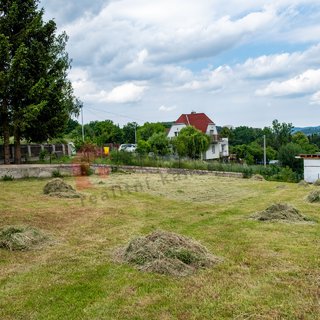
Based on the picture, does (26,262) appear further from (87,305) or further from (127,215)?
(127,215)

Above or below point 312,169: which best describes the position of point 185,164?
above

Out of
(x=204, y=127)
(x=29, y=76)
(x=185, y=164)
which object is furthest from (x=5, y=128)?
(x=204, y=127)

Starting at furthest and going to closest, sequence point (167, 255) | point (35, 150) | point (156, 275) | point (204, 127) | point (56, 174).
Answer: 1. point (204, 127)
2. point (35, 150)
3. point (56, 174)
4. point (167, 255)
5. point (156, 275)

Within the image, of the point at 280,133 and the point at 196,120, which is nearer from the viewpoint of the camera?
the point at 196,120

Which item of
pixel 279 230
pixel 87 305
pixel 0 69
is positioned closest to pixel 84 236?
pixel 87 305

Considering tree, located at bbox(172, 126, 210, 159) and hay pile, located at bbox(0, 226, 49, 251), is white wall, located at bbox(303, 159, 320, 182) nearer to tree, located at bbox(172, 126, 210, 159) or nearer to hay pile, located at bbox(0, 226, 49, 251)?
tree, located at bbox(172, 126, 210, 159)

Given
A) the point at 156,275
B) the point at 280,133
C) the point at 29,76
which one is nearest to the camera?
the point at 156,275

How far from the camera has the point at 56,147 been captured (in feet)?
88.3

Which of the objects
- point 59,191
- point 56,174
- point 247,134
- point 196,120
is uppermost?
point 196,120

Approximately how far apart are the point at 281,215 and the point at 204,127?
34.0 metres

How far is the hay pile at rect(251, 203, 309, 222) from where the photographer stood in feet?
27.8

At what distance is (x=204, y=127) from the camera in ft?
138

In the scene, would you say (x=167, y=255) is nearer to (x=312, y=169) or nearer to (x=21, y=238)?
(x=21, y=238)

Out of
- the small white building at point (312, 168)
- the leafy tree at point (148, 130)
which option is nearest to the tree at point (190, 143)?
the small white building at point (312, 168)
